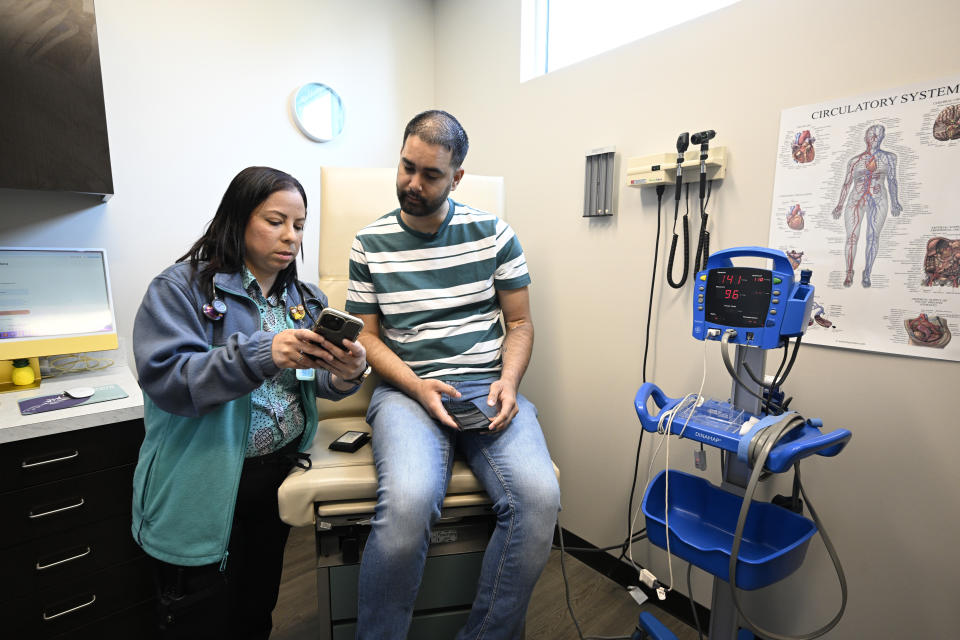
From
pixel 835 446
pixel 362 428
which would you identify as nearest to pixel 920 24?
pixel 835 446

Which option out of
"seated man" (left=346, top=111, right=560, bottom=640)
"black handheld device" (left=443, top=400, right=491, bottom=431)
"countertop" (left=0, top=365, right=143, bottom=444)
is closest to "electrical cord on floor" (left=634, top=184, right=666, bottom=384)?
"seated man" (left=346, top=111, right=560, bottom=640)

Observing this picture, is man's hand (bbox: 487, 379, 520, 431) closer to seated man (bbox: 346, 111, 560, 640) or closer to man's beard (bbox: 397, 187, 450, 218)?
seated man (bbox: 346, 111, 560, 640)

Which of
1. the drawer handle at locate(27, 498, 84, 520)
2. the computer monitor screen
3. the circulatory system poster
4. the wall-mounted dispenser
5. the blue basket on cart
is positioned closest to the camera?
the blue basket on cart

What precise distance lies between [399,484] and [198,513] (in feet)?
1.38

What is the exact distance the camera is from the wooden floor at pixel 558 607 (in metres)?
1.46

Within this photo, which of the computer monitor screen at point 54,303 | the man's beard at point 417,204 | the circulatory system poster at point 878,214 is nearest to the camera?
the circulatory system poster at point 878,214

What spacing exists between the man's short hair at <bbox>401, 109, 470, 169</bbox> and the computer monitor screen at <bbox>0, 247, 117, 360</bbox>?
1.06 meters

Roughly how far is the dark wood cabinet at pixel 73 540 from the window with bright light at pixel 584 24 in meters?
1.83

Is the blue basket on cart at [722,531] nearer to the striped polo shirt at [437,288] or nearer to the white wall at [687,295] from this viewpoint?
the white wall at [687,295]

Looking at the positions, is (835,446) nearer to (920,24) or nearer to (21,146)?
(920,24)

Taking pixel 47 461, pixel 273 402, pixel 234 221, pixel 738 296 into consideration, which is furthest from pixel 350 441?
→ pixel 738 296

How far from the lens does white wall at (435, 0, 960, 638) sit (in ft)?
3.56

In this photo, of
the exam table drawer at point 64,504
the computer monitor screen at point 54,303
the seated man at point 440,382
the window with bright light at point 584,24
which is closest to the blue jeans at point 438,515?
the seated man at point 440,382

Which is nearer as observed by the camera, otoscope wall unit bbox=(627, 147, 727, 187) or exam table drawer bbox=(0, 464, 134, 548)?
exam table drawer bbox=(0, 464, 134, 548)
